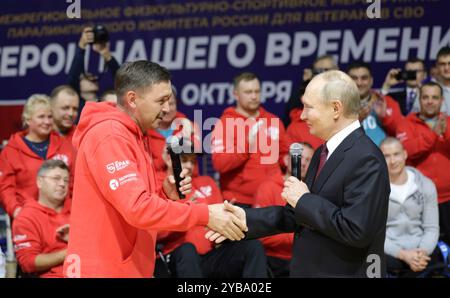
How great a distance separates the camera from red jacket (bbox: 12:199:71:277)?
233 inches

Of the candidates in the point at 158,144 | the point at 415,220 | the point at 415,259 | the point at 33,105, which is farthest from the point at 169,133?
the point at 415,259

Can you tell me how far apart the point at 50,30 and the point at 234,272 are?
403cm

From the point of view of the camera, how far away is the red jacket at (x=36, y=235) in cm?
592

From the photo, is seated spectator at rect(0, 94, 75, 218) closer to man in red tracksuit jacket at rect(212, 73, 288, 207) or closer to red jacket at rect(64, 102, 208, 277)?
man in red tracksuit jacket at rect(212, 73, 288, 207)

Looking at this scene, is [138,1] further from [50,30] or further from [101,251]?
[101,251]

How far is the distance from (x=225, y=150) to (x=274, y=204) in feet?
2.39

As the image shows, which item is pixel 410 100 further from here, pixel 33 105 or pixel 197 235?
pixel 33 105

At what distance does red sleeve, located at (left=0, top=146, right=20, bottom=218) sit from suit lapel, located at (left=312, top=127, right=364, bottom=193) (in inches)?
145

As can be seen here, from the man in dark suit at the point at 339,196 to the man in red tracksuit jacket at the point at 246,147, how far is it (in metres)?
2.94

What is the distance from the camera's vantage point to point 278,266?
648cm

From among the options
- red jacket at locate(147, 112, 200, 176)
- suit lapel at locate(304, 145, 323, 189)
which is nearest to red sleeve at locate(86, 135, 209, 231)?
suit lapel at locate(304, 145, 323, 189)

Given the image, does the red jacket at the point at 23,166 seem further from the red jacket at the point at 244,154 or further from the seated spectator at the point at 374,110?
the seated spectator at the point at 374,110

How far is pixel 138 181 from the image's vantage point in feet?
12.4

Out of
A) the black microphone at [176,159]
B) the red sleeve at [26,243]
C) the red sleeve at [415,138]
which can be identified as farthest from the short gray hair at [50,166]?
the red sleeve at [415,138]
